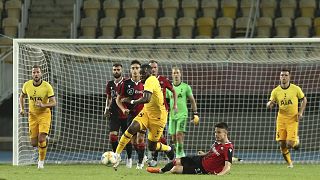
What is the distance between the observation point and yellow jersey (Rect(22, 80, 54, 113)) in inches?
608

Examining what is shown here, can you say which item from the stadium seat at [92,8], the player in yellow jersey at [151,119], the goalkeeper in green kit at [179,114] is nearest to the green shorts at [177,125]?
the goalkeeper in green kit at [179,114]

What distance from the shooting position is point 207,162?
41.6 feet

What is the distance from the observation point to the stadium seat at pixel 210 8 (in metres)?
22.4

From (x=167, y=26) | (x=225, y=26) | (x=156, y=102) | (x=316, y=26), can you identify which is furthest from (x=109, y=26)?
(x=156, y=102)

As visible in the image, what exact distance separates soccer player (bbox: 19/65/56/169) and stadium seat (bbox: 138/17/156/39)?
6.79 m

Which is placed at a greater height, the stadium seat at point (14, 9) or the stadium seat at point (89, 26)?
the stadium seat at point (14, 9)

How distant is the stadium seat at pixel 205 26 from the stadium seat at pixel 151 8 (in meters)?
1.27

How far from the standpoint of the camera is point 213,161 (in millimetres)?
12641

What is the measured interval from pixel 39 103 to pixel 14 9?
8.27m

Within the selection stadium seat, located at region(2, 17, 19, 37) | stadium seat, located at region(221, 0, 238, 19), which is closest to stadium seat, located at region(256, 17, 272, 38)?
stadium seat, located at region(221, 0, 238, 19)

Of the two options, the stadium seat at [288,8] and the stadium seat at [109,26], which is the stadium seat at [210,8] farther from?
the stadium seat at [109,26]

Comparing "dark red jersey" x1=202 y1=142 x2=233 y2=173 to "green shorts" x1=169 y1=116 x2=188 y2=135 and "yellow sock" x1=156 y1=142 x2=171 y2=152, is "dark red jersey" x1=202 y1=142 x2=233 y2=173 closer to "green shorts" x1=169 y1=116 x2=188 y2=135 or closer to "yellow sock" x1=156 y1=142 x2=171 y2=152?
"yellow sock" x1=156 y1=142 x2=171 y2=152

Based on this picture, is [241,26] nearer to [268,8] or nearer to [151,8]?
[268,8]

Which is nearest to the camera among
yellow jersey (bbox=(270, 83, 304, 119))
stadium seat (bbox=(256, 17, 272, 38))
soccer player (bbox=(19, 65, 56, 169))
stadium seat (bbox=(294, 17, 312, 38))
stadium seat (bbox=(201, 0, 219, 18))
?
soccer player (bbox=(19, 65, 56, 169))
